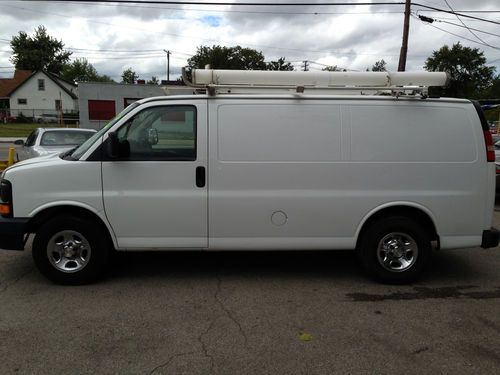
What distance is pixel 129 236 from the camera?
16.2ft

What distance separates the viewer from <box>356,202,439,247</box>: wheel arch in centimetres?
498

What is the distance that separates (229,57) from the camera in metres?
78.1

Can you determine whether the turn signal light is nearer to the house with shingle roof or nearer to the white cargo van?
the white cargo van

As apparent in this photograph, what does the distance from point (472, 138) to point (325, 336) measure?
2.71m

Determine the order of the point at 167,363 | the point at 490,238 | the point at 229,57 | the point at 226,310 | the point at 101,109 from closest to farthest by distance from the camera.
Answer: the point at 167,363, the point at 226,310, the point at 490,238, the point at 101,109, the point at 229,57

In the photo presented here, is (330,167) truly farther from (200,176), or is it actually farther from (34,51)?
(34,51)

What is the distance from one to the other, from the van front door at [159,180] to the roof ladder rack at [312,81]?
0.36 meters

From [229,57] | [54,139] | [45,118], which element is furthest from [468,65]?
[54,139]

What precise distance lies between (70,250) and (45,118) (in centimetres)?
5178

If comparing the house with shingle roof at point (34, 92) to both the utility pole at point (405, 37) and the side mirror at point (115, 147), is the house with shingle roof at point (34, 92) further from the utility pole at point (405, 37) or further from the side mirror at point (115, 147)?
the side mirror at point (115, 147)

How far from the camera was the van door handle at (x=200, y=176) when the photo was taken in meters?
4.83

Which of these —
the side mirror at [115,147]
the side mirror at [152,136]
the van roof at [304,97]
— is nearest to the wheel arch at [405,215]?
the van roof at [304,97]

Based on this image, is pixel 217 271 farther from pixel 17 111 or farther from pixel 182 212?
pixel 17 111

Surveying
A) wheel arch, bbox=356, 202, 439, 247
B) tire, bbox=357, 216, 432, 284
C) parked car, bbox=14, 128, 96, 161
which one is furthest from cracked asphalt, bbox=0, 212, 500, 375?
parked car, bbox=14, 128, 96, 161
